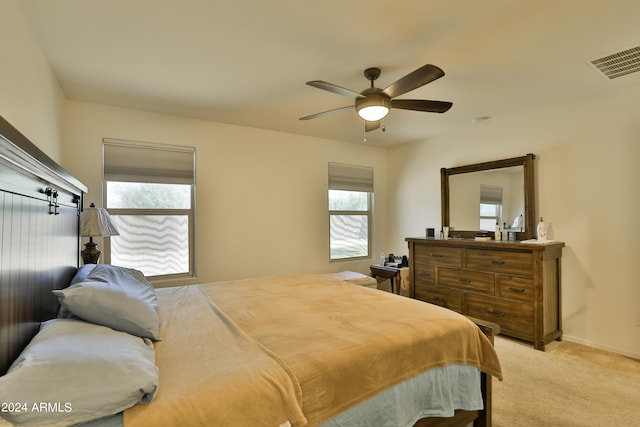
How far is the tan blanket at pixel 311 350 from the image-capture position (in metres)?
1.04

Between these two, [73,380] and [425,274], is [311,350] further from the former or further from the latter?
[425,274]

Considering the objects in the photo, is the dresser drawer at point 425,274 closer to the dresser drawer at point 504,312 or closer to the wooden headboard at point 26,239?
the dresser drawer at point 504,312

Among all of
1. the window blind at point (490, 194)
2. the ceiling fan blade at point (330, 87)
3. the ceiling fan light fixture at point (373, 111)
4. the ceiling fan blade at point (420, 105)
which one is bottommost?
the window blind at point (490, 194)

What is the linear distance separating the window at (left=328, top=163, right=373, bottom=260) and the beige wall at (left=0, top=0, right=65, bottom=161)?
3.26 m

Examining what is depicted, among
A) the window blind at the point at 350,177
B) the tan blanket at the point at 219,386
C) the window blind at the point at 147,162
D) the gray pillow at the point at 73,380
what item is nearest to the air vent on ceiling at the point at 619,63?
the window blind at the point at 350,177

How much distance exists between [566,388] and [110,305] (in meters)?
3.09

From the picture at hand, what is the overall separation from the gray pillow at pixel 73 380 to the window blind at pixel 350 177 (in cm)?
389

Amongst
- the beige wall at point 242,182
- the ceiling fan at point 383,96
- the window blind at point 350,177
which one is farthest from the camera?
the window blind at point 350,177

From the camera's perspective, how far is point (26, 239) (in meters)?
1.20

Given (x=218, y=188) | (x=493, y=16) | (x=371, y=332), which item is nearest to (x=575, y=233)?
(x=493, y=16)

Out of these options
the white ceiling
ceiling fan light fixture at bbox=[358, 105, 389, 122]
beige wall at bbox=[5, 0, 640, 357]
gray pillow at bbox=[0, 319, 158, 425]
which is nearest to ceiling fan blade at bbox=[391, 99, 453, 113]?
ceiling fan light fixture at bbox=[358, 105, 389, 122]

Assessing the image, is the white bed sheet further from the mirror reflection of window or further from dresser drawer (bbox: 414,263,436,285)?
the mirror reflection of window

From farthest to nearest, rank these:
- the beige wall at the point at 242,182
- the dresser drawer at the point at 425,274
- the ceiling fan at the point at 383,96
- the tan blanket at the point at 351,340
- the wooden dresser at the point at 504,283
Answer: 1. the dresser drawer at the point at 425,274
2. the beige wall at the point at 242,182
3. the wooden dresser at the point at 504,283
4. the ceiling fan at the point at 383,96
5. the tan blanket at the point at 351,340

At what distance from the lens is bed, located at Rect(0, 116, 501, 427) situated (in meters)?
1.01
